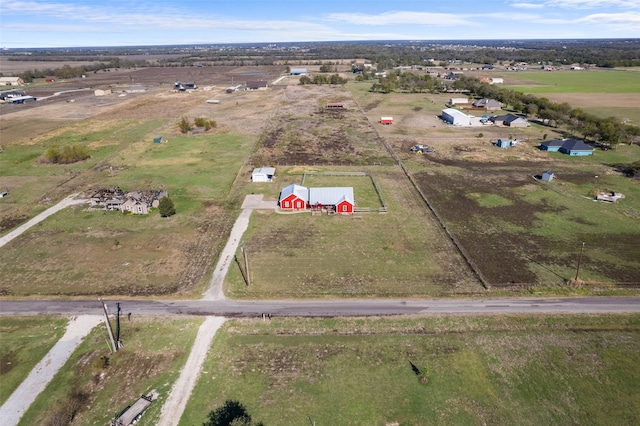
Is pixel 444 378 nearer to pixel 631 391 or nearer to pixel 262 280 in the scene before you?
pixel 631 391

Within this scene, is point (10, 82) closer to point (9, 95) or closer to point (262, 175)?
point (9, 95)

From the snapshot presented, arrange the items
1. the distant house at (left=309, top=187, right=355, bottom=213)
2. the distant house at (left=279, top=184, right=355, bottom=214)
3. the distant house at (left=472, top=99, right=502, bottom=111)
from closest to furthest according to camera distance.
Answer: the distant house at (left=309, top=187, right=355, bottom=213) → the distant house at (left=279, top=184, right=355, bottom=214) → the distant house at (left=472, top=99, right=502, bottom=111)

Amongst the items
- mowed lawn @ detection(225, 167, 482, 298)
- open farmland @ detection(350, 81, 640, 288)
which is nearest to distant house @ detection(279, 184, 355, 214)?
mowed lawn @ detection(225, 167, 482, 298)

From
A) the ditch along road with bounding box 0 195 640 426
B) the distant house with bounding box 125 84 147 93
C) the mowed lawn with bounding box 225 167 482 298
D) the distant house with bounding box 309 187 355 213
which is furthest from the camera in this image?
the distant house with bounding box 125 84 147 93

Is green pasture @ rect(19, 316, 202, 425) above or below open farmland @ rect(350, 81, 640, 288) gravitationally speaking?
below

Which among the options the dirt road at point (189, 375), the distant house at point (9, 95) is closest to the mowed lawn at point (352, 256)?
the dirt road at point (189, 375)

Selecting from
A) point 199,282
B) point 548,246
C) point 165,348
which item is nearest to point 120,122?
point 199,282

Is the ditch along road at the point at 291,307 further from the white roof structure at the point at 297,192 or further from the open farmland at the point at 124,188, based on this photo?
the white roof structure at the point at 297,192

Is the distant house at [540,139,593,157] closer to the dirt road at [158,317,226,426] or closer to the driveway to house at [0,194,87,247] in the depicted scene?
the dirt road at [158,317,226,426]
